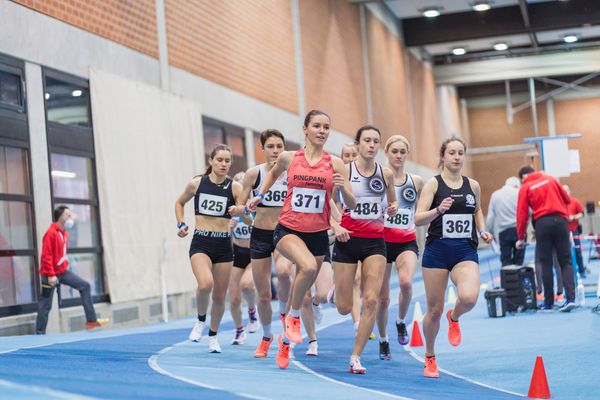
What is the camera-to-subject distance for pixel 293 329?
725 centimetres

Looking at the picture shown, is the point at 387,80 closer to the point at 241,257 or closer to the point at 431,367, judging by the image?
the point at 241,257

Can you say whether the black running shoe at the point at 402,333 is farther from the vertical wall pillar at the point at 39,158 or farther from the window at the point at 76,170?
the window at the point at 76,170

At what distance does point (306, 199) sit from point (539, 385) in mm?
2248

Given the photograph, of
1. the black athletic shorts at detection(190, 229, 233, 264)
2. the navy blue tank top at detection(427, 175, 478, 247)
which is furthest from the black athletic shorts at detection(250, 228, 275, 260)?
the navy blue tank top at detection(427, 175, 478, 247)

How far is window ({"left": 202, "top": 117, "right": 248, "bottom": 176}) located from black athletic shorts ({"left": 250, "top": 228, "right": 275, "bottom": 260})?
30.7ft

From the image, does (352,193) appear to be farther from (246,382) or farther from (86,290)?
(86,290)

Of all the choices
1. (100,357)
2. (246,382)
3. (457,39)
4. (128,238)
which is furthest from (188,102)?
(457,39)

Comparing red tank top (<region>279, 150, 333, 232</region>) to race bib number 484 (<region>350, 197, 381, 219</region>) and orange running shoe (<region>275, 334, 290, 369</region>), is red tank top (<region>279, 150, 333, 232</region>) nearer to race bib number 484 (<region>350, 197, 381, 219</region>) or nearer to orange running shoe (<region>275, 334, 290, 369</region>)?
race bib number 484 (<region>350, 197, 381, 219</region>)

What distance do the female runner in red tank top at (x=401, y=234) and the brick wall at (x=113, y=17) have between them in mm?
5891

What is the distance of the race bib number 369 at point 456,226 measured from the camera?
7.62 m

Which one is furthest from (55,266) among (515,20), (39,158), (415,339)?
(515,20)

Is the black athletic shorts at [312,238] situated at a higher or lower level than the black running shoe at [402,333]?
higher

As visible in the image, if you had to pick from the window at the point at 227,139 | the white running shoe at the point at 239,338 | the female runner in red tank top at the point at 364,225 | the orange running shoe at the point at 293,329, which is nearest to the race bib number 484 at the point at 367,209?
the female runner in red tank top at the point at 364,225

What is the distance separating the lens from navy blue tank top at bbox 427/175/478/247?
7625mm
